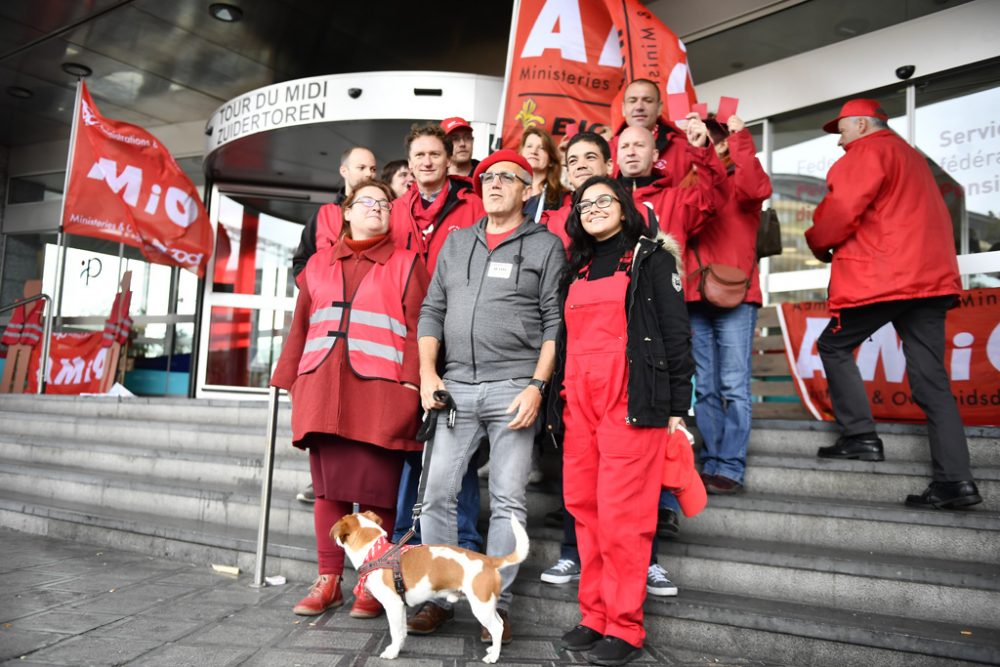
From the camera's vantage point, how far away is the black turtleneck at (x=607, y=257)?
306cm

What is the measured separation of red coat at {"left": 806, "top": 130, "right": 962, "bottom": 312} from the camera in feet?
12.0

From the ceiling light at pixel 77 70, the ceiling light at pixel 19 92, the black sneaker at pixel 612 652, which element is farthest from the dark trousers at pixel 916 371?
the ceiling light at pixel 19 92

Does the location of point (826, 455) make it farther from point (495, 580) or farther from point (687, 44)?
point (687, 44)

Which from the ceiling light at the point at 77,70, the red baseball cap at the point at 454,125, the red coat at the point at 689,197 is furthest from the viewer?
the ceiling light at the point at 77,70

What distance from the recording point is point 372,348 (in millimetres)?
3338

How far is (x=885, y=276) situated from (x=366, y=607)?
9.80ft

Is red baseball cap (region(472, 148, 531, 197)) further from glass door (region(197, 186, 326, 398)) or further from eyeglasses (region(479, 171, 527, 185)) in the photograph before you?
glass door (region(197, 186, 326, 398))

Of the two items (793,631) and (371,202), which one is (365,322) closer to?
(371,202)

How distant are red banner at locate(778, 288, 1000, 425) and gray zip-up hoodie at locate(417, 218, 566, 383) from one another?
9.99 ft

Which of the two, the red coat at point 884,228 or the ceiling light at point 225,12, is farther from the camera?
the ceiling light at point 225,12

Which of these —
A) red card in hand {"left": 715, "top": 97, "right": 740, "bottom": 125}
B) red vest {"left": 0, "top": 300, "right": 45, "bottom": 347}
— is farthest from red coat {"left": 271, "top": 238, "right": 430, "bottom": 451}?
red vest {"left": 0, "top": 300, "right": 45, "bottom": 347}

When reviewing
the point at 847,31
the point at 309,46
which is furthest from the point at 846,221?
the point at 309,46

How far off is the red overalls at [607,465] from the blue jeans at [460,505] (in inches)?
23.5

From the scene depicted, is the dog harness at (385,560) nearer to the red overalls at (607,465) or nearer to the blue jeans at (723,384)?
the red overalls at (607,465)
